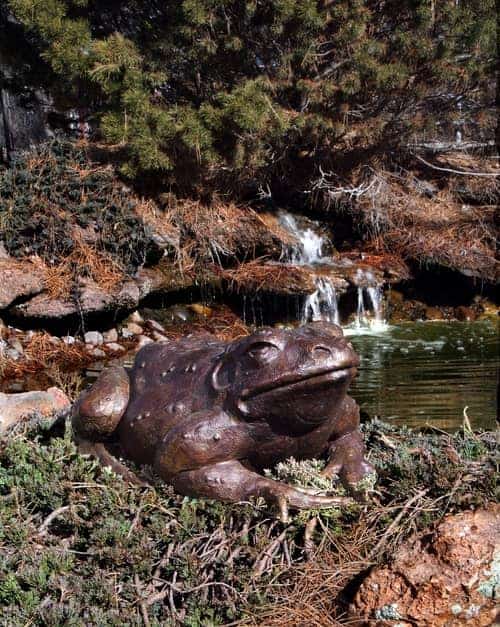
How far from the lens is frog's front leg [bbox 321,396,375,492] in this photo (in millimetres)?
2979

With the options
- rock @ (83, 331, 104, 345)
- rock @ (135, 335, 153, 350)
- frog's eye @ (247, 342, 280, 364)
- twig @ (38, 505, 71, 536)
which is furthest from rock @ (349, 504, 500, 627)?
rock @ (83, 331, 104, 345)

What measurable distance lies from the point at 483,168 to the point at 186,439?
13134mm

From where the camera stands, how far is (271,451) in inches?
114

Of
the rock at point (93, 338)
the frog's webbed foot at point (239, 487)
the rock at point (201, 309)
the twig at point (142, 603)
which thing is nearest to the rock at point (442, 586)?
the frog's webbed foot at point (239, 487)

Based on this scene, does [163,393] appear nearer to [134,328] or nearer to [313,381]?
[313,381]

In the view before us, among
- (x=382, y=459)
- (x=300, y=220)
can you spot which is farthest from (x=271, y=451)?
(x=300, y=220)

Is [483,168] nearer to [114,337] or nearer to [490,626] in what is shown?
[114,337]

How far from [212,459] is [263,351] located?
0.51m

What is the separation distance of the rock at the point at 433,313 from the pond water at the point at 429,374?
94 cm

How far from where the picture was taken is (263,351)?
2793 mm

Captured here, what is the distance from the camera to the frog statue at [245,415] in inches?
107

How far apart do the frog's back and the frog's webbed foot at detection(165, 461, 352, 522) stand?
25 centimetres

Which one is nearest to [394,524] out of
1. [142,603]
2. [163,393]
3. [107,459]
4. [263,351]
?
[263,351]

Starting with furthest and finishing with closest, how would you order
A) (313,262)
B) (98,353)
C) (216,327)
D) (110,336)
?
(313,262) < (216,327) < (110,336) < (98,353)
